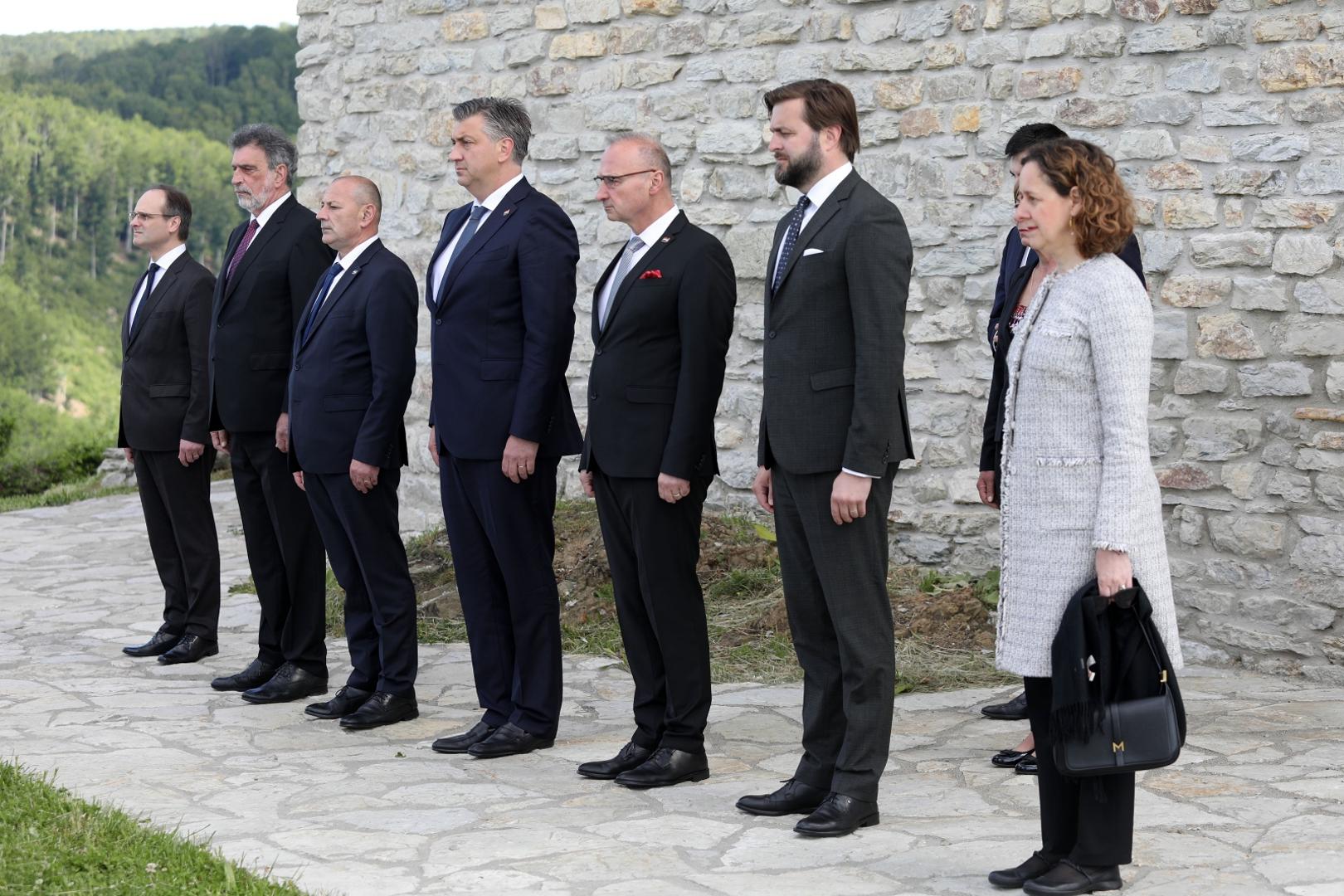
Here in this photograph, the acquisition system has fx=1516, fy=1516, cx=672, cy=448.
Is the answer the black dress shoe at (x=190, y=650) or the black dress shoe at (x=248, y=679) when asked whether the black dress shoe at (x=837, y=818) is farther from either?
the black dress shoe at (x=190, y=650)

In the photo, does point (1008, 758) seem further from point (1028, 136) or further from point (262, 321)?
point (262, 321)

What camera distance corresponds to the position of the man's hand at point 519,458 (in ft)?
14.8

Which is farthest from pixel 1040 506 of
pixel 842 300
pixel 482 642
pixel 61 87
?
pixel 61 87

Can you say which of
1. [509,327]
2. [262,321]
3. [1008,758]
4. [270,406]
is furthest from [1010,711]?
[262,321]

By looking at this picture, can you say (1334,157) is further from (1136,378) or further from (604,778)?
(604,778)

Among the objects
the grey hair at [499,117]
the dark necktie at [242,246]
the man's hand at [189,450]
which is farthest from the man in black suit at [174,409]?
the grey hair at [499,117]

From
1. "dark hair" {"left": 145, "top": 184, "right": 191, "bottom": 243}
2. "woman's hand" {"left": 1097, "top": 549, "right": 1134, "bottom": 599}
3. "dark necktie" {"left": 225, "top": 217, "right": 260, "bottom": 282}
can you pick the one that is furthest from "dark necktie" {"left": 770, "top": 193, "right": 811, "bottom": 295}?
"dark hair" {"left": 145, "top": 184, "right": 191, "bottom": 243}

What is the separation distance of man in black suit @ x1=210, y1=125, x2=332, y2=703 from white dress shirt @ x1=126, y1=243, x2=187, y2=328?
69cm

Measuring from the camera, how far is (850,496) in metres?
3.71

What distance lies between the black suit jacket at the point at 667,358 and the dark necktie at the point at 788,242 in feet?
0.92

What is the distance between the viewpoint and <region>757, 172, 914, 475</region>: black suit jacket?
3.71 metres

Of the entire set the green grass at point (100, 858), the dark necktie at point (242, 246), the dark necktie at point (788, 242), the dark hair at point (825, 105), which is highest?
the dark hair at point (825, 105)

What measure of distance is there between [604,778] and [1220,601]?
9.11 ft

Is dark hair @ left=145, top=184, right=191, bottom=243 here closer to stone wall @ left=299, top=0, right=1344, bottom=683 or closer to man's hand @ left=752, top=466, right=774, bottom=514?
stone wall @ left=299, top=0, right=1344, bottom=683
